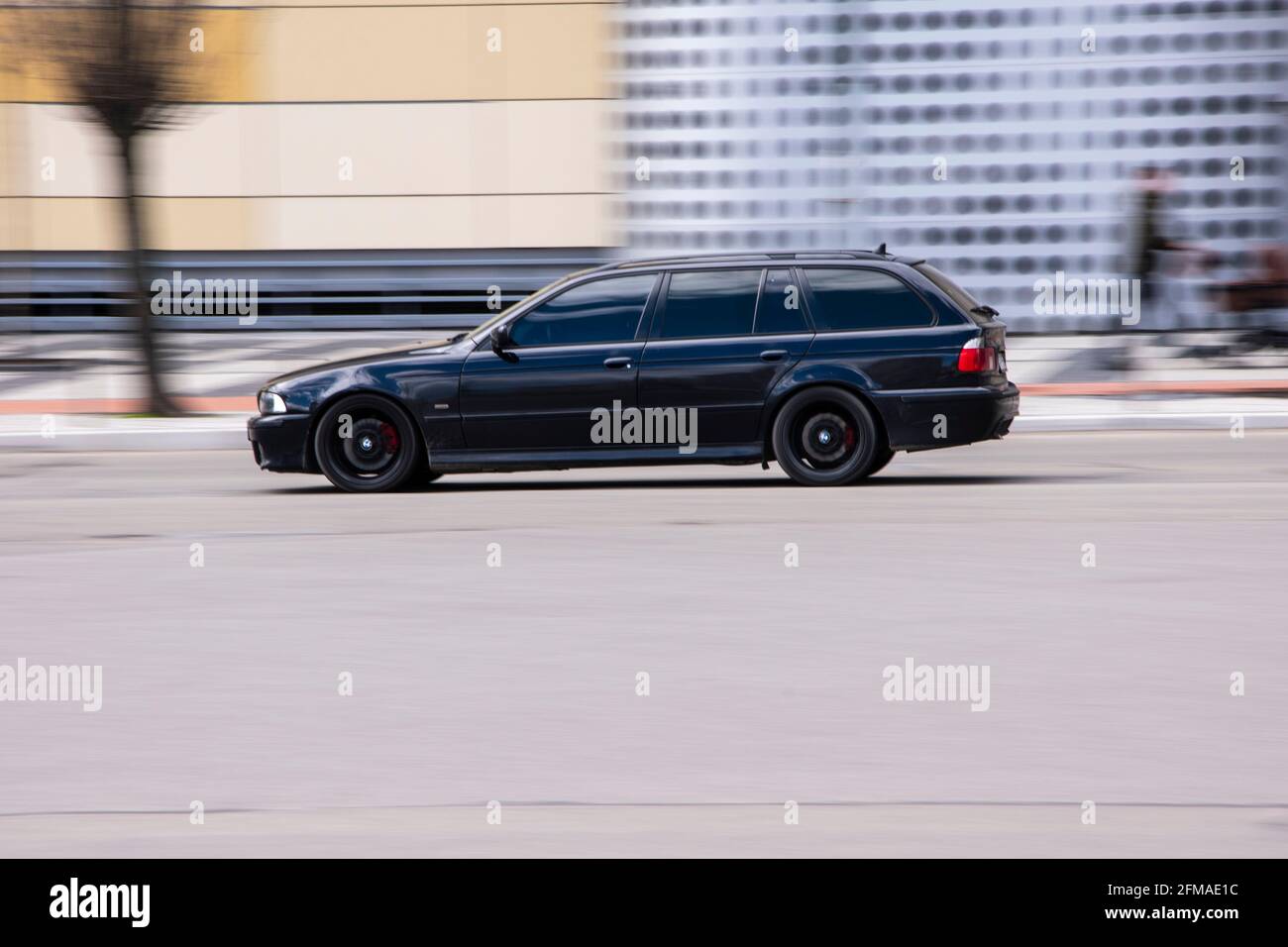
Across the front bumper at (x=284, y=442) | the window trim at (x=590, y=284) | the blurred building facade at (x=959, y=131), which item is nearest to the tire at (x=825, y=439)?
the window trim at (x=590, y=284)

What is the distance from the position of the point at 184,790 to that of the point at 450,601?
2.95 meters

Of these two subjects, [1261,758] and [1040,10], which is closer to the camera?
[1261,758]

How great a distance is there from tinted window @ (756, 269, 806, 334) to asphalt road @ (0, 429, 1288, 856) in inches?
40.6

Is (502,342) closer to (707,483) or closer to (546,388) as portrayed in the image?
(546,388)

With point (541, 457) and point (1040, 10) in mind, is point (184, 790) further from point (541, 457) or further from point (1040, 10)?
point (1040, 10)

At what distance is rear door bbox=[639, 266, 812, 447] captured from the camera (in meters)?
12.0

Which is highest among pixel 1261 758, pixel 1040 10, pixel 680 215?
pixel 1040 10

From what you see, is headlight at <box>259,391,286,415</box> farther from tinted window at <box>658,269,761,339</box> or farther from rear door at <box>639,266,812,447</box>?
tinted window at <box>658,269,761,339</box>

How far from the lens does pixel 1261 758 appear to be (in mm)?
5496

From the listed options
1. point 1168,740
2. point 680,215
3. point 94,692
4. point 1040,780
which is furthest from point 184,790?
point 680,215

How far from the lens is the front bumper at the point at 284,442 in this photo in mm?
12273

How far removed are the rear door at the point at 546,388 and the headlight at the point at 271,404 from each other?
115cm

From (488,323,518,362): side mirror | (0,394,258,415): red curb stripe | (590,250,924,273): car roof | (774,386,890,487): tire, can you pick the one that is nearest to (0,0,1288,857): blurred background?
(0,394,258,415): red curb stripe

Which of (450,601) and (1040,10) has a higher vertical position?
(1040,10)
